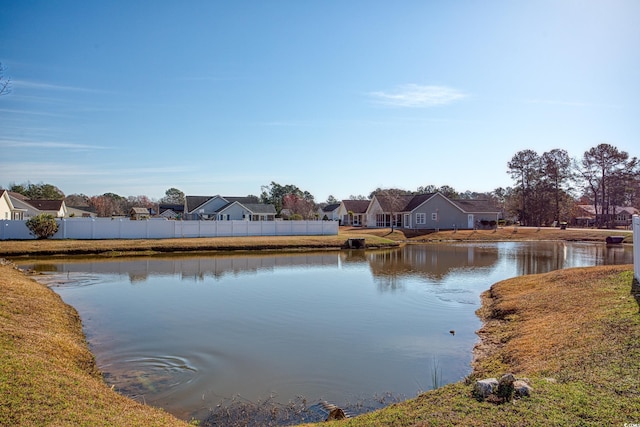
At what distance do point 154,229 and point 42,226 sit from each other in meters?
8.96

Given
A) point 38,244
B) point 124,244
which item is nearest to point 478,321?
point 124,244

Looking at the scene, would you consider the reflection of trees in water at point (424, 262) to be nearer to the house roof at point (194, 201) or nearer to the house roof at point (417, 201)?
the house roof at point (417, 201)

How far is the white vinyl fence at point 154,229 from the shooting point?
40.3 meters

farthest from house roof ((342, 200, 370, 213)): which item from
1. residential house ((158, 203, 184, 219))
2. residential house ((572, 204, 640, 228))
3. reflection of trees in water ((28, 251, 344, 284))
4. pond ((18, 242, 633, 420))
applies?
pond ((18, 242, 633, 420))

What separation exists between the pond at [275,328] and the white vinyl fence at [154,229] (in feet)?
41.8

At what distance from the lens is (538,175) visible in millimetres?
75438

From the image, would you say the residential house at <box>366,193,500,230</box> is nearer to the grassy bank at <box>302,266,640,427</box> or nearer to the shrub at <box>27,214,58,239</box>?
the shrub at <box>27,214,58,239</box>

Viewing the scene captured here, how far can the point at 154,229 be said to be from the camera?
4434 centimetres

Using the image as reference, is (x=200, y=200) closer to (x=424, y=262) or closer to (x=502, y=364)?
(x=424, y=262)

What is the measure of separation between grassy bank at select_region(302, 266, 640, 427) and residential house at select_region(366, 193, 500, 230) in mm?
45763

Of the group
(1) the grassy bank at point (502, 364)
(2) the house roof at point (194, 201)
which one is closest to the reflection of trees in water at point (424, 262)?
(1) the grassy bank at point (502, 364)

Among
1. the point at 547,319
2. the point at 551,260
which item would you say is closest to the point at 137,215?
the point at 551,260

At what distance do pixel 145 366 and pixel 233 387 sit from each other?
2555 millimetres

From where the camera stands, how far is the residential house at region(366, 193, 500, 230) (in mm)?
62688
